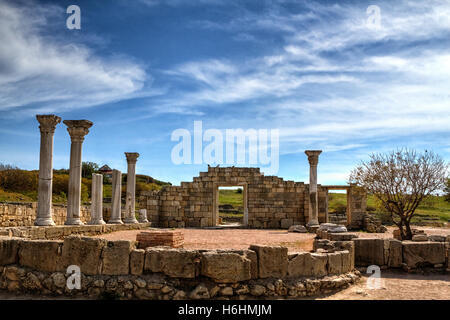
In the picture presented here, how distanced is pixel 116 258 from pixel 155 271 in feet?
2.69

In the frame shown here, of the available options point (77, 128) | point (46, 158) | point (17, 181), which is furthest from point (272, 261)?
point (17, 181)

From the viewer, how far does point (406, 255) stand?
385 inches

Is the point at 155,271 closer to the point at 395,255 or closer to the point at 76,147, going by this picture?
the point at 395,255

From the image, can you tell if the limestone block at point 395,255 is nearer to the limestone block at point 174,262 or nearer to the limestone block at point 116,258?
the limestone block at point 174,262

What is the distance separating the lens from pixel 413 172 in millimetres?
14914

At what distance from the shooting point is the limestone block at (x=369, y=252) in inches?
388

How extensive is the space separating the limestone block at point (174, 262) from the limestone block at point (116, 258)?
39 cm

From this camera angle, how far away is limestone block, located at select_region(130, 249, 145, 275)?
7.52 meters

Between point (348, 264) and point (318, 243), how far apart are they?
1.55 m

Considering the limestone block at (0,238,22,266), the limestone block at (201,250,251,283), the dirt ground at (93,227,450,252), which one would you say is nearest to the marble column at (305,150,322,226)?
the dirt ground at (93,227,450,252)

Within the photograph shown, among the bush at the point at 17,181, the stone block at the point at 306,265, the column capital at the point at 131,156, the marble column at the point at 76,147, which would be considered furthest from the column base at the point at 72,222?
the bush at the point at 17,181
